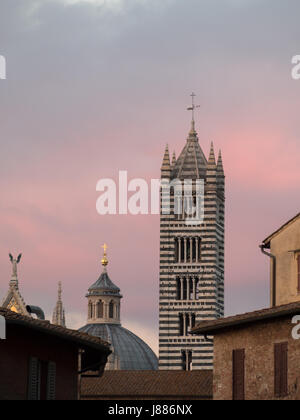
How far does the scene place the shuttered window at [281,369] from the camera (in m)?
32.7

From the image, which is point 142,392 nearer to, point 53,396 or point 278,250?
point 278,250

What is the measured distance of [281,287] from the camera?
38.9 metres

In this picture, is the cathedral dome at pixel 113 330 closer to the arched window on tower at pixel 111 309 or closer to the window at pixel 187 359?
the arched window on tower at pixel 111 309

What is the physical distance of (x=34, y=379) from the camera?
30594 millimetres

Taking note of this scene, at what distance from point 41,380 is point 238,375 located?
588cm

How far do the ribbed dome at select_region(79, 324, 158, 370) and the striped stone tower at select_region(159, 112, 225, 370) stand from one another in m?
8.89

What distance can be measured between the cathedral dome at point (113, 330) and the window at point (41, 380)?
4006 inches

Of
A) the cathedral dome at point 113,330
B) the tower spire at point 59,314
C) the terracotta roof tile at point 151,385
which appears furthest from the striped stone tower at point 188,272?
the terracotta roof tile at point 151,385

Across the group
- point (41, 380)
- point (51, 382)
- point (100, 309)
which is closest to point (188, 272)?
point (100, 309)

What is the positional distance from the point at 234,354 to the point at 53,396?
544 cm

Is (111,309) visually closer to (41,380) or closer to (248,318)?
(248,318)

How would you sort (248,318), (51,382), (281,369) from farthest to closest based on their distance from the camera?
(248,318), (281,369), (51,382)

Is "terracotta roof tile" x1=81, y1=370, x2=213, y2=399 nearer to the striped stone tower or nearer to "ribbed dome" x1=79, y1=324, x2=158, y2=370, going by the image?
the striped stone tower

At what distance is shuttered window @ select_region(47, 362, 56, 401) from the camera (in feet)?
103
